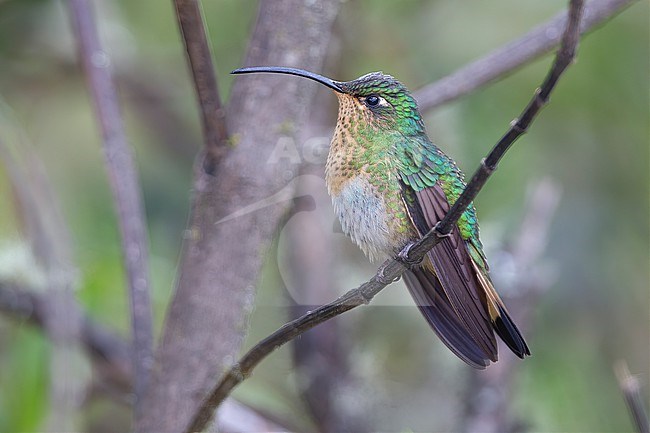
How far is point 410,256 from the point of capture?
0.97 m

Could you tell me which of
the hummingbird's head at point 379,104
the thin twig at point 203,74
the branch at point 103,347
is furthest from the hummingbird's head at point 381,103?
the branch at point 103,347

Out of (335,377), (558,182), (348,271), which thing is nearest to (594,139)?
(558,182)

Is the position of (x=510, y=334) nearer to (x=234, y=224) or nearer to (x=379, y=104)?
(x=379, y=104)

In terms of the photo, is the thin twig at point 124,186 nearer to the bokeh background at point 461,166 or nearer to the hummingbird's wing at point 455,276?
the bokeh background at point 461,166

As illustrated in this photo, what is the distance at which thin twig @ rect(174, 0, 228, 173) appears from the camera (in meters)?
1.32

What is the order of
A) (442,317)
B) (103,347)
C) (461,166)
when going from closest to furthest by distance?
(442,317) → (103,347) → (461,166)

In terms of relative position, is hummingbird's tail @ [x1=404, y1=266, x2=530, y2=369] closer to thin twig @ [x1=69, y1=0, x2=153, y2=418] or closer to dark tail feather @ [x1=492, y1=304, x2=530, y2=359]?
dark tail feather @ [x1=492, y1=304, x2=530, y2=359]

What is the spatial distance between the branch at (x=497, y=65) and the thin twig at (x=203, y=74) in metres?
0.39

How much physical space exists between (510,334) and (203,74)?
677 mm

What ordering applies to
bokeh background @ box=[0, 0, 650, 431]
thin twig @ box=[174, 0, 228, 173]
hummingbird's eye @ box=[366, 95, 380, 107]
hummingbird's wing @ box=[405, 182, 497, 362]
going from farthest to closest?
bokeh background @ box=[0, 0, 650, 431] < thin twig @ box=[174, 0, 228, 173] < hummingbird's eye @ box=[366, 95, 380, 107] < hummingbird's wing @ box=[405, 182, 497, 362]

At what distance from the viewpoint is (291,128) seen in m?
1.72

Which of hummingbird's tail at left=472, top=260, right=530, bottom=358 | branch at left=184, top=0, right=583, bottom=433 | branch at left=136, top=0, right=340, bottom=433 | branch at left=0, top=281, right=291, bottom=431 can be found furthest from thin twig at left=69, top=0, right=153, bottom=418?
hummingbird's tail at left=472, top=260, right=530, bottom=358

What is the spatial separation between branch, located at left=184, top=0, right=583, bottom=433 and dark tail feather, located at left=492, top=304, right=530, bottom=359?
5.6 inches

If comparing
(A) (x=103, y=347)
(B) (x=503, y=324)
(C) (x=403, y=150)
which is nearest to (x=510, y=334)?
(B) (x=503, y=324)
